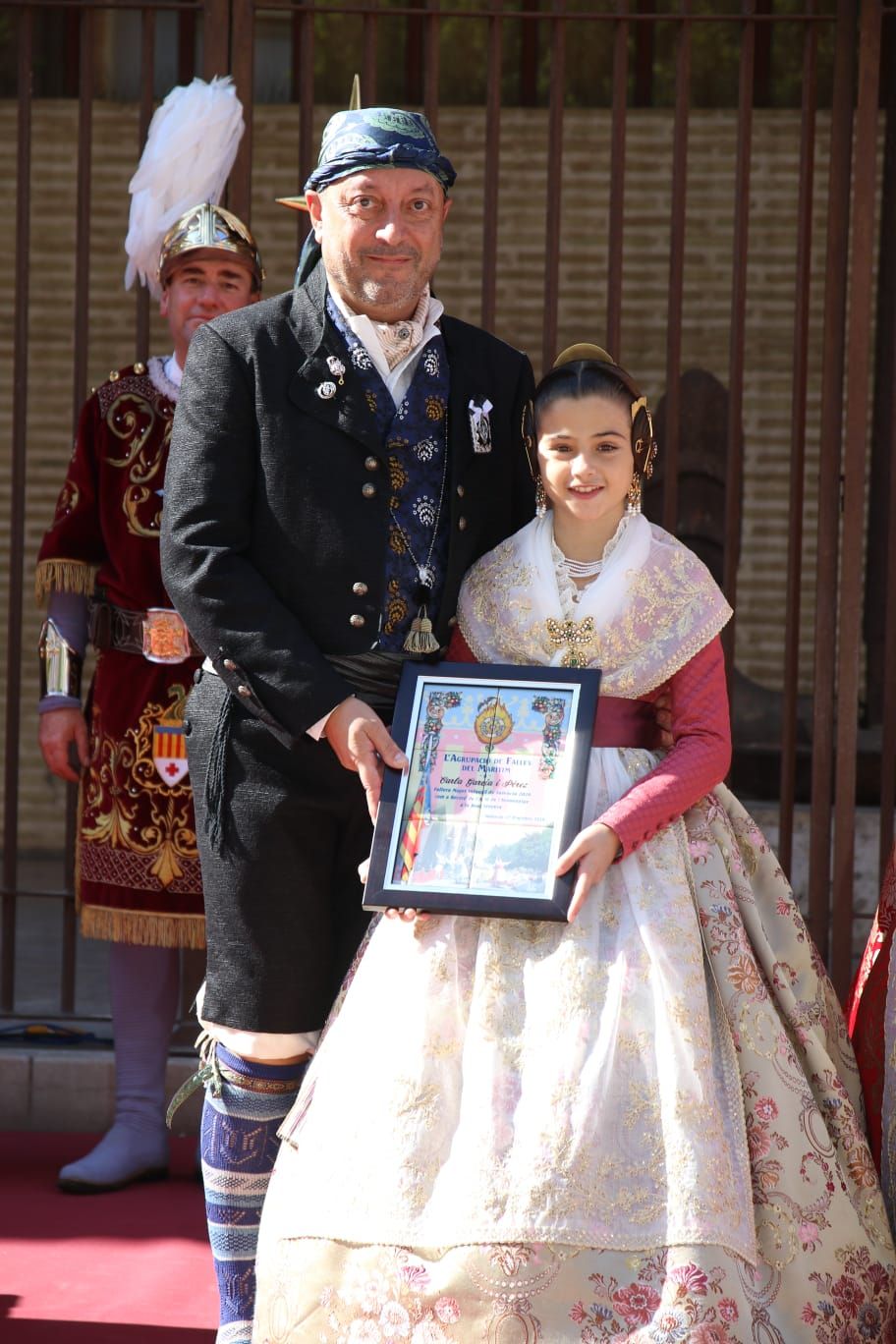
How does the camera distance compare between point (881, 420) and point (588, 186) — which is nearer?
point (881, 420)

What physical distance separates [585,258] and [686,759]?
17.1 ft

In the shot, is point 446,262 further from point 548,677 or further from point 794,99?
point 548,677

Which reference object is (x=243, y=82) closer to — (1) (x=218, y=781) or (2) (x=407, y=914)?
(1) (x=218, y=781)

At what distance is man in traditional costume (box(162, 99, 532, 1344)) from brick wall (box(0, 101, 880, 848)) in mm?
4674

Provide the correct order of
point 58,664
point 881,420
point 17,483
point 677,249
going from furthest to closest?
point 881,420 < point 17,483 < point 677,249 < point 58,664

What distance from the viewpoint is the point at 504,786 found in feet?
7.84

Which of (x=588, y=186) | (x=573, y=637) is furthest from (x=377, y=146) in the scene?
(x=588, y=186)

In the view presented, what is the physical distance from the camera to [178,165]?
136 inches

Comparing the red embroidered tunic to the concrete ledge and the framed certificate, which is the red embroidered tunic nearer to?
the concrete ledge

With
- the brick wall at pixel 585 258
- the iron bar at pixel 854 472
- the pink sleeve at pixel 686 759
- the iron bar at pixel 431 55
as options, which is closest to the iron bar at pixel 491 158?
the iron bar at pixel 431 55

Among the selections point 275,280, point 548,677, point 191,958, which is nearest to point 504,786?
point 548,677

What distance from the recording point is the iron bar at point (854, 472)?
144 inches

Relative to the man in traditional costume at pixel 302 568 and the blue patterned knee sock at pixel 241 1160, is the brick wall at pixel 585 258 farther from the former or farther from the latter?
the blue patterned knee sock at pixel 241 1160

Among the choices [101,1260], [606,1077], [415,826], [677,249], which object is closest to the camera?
[606,1077]
